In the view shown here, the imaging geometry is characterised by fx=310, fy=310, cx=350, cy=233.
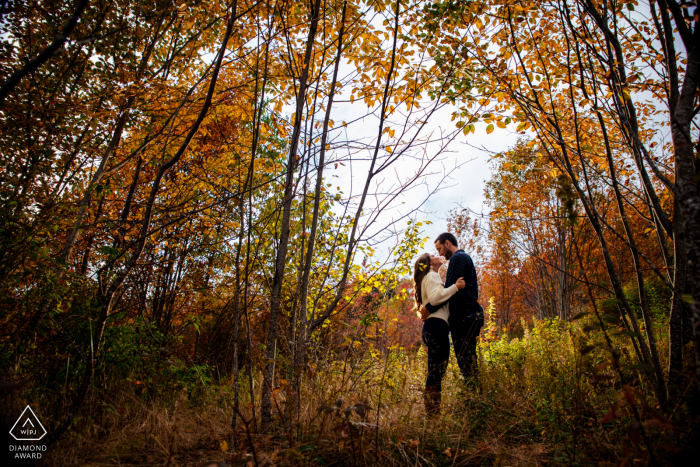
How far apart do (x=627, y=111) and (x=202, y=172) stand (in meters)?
4.88

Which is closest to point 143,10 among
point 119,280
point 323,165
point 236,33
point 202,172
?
point 236,33

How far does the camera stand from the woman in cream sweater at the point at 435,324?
2.81m

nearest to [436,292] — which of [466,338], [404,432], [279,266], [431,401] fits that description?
[466,338]

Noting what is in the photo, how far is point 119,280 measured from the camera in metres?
1.84

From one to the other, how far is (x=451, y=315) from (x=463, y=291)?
0.87 feet

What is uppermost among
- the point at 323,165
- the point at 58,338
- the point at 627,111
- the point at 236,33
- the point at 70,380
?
the point at 236,33

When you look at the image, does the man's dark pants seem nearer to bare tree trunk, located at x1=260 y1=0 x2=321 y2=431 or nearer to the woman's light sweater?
the woman's light sweater

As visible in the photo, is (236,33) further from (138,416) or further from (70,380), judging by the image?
(70,380)

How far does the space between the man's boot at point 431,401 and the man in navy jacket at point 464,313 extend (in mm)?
403

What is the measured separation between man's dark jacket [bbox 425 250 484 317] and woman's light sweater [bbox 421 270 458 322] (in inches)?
1.7

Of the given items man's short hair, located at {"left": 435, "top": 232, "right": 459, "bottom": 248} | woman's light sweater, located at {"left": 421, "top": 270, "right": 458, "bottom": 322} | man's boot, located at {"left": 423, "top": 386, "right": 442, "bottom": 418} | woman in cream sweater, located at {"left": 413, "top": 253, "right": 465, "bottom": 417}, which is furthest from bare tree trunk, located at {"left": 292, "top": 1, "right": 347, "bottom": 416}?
man's short hair, located at {"left": 435, "top": 232, "right": 459, "bottom": 248}

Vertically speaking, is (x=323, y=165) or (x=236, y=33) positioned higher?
(x=236, y=33)

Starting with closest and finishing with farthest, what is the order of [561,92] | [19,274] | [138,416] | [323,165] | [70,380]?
[323,165], [19,274], [138,416], [561,92], [70,380]

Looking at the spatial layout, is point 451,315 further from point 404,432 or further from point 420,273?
point 404,432
